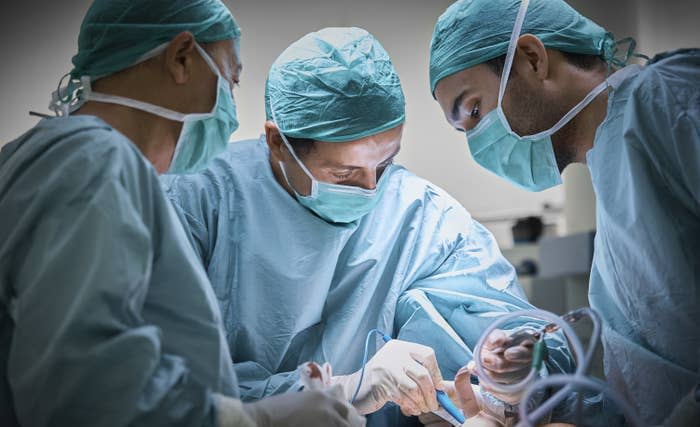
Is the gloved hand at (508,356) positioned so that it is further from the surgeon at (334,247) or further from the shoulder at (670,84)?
the shoulder at (670,84)

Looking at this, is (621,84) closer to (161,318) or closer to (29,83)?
(161,318)

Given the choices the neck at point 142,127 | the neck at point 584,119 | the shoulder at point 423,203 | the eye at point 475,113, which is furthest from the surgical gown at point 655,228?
the neck at point 142,127

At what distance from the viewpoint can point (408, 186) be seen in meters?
2.22

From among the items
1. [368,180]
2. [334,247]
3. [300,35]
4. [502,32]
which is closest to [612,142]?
[502,32]

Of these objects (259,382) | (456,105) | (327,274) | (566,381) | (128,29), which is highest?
(128,29)

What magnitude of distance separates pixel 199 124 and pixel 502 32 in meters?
0.84

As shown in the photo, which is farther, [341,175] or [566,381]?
[341,175]

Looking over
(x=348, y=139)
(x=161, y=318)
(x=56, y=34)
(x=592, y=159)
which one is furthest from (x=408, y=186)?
(x=56, y=34)

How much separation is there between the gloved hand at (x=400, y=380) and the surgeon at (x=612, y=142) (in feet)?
1.43

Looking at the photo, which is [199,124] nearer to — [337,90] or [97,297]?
[337,90]

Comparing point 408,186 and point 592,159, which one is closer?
point 592,159

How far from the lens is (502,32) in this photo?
1812mm

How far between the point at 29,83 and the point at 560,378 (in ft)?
6.96

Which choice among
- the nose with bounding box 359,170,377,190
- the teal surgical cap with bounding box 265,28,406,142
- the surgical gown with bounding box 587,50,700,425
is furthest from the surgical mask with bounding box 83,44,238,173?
the surgical gown with bounding box 587,50,700,425
